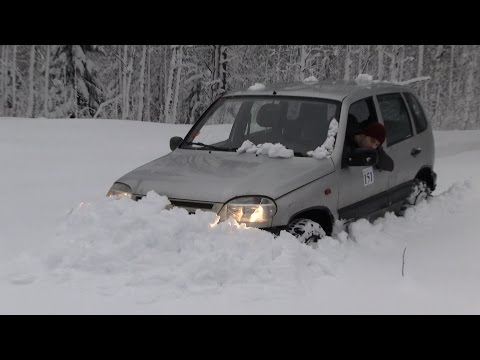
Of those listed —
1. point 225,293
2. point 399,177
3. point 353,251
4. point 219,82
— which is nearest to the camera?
point 225,293

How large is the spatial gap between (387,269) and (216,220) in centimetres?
165

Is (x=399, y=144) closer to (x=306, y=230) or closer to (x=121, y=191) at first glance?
(x=306, y=230)

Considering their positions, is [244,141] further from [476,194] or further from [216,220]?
[476,194]

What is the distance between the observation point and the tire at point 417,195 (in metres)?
8.07

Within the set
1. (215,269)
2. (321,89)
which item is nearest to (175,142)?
(321,89)

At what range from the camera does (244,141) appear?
6.89 meters

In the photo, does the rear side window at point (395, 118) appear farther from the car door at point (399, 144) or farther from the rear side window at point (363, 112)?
the rear side window at point (363, 112)

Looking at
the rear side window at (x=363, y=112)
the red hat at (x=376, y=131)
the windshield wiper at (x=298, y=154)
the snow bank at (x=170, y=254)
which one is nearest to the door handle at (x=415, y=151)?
the rear side window at (x=363, y=112)

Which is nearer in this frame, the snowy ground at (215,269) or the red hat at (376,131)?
the snowy ground at (215,269)

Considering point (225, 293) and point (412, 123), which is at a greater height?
point (412, 123)

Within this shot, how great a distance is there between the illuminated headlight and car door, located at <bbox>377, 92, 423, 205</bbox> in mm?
2369

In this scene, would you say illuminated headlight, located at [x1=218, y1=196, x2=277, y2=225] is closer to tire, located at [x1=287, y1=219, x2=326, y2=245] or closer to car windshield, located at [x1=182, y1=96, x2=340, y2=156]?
tire, located at [x1=287, y1=219, x2=326, y2=245]

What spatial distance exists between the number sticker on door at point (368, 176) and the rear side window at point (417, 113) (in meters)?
1.56

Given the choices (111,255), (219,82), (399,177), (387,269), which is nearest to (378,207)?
(399,177)
